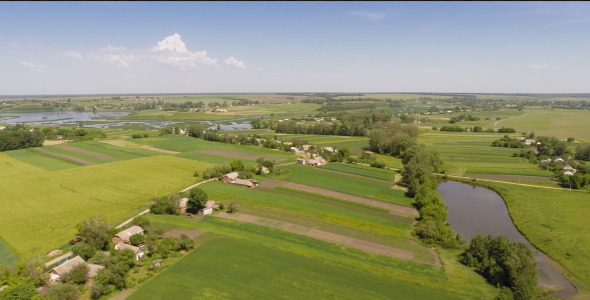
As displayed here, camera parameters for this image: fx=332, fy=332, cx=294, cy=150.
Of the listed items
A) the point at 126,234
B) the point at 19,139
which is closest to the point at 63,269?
the point at 126,234

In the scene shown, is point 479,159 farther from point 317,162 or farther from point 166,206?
point 166,206

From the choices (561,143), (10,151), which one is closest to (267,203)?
(10,151)

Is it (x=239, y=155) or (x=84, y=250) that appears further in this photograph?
(x=239, y=155)

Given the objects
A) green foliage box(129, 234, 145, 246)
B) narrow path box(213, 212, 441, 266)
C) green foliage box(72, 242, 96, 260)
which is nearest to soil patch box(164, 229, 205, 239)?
green foliage box(129, 234, 145, 246)

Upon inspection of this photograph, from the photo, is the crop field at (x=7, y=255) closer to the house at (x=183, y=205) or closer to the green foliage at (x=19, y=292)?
the green foliage at (x=19, y=292)

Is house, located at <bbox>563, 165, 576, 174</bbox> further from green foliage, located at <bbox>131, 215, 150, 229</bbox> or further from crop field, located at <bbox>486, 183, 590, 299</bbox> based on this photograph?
green foliage, located at <bbox>131, 215, 150, 229</bbox>

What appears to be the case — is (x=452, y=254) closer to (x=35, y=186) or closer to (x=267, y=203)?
(x=267, y=203)

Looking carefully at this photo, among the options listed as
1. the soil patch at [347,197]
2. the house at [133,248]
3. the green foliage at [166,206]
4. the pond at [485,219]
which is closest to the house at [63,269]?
the house at [133,248]
